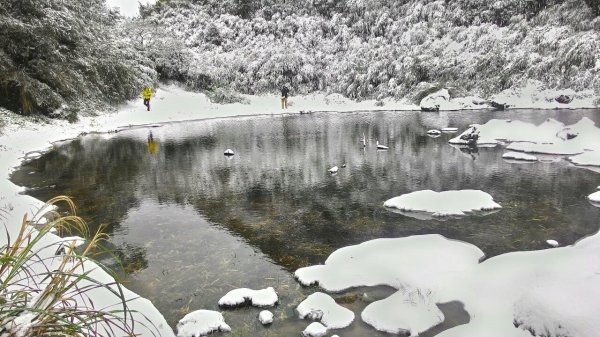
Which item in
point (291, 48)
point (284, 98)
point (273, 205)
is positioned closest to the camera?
point (273, 205)

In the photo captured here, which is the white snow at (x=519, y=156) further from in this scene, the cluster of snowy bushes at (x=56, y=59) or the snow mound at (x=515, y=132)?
the cluster of snowy bushes at (x=56, y=59)

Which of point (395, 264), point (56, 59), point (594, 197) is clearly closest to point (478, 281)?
point (395, 264)

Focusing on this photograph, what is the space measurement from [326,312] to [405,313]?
1002mm

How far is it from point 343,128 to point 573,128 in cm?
1082

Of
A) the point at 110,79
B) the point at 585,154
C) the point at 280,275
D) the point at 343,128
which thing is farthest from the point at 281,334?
the point at 110,79

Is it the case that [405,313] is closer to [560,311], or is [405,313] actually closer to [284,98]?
[560,311]

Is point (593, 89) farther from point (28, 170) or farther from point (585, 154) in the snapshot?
point (28, 170)

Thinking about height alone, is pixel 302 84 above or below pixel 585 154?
above

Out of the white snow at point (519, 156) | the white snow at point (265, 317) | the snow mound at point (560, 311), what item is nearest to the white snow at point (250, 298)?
the white snow at point (265, 317)

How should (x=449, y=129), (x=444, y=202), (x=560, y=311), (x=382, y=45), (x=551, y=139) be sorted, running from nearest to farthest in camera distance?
(x=560, y=311) < (x=444, y=202) < (x=551, y=139) < (x=449, y=129) < (x=382, y=45)

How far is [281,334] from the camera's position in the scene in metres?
4.96

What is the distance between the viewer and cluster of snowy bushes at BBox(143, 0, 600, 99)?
32219 millimetres

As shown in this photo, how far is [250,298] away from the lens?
570 centimetres

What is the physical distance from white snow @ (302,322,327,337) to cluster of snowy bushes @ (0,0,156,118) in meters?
21.2
